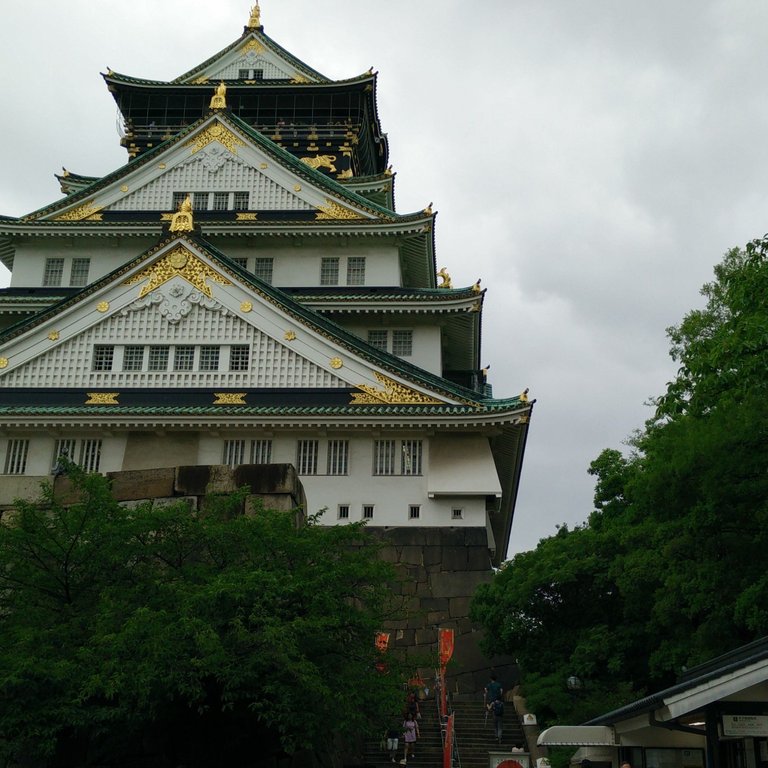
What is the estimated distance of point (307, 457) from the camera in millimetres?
28516

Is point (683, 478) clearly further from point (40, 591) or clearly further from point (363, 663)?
point (40, 591)

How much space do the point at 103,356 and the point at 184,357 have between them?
8.01ft

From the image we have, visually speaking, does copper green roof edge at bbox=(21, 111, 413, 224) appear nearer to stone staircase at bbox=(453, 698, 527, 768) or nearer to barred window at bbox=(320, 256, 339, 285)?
barred window at bbox=(320, 256, 339, 285)

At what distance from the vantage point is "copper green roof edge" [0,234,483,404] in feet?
93.0

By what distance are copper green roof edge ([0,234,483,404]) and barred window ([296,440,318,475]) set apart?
2.91 metres

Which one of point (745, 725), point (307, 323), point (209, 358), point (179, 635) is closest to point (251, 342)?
point (209, 358)

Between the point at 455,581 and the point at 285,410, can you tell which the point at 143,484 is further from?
the point at 455,581

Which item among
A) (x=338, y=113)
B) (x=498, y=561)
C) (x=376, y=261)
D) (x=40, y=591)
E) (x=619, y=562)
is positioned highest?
(x=338, y=113)

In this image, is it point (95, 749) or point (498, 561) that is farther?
point (498, 561)

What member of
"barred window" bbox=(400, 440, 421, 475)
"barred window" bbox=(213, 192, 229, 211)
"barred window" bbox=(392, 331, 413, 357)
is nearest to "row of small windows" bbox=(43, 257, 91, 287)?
"barred window" bbox=(213, 192, 229, 211)

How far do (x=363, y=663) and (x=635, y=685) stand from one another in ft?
28.0

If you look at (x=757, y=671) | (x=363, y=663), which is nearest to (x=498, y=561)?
(x=363, y=663)

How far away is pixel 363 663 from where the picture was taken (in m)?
15.0

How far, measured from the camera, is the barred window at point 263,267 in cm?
3572
